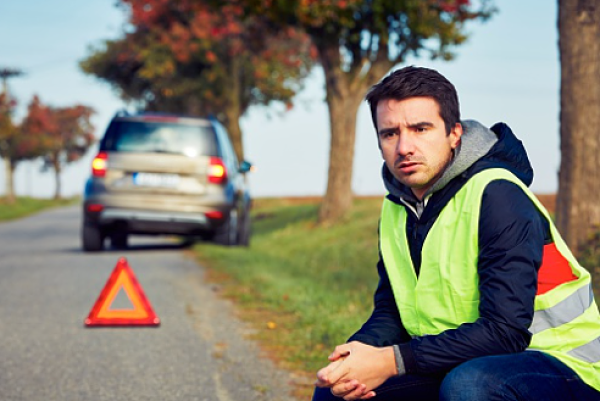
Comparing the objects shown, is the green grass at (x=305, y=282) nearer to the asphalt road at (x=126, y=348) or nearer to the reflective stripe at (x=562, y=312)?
the asphalt road at (x=126, y=348)

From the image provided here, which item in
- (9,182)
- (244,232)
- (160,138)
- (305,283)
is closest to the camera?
(305,283)

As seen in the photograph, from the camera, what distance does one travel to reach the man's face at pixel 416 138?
2.94m

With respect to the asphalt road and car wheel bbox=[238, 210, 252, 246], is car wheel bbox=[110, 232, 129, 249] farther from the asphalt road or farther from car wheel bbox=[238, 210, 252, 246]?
the asphalt road

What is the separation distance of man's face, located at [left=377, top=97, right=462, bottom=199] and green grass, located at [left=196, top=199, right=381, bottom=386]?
313 centimetres

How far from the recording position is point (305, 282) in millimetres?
10344

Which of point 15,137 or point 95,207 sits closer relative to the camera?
point 95,207

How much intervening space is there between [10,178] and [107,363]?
175 ft

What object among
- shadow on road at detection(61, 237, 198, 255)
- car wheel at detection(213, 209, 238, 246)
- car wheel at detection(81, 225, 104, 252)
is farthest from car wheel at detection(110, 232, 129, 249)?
car wheel at detection(213, 209, 238, 246)

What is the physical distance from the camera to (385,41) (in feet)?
60.7

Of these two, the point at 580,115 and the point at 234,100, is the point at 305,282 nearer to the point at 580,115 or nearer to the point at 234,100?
the point at 580,115

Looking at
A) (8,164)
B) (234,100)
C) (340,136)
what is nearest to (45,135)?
(8,164)

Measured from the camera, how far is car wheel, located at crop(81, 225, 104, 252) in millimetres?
14922

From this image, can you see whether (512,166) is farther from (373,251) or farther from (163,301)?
(373,251)

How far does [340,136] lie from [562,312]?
56.2 ft
